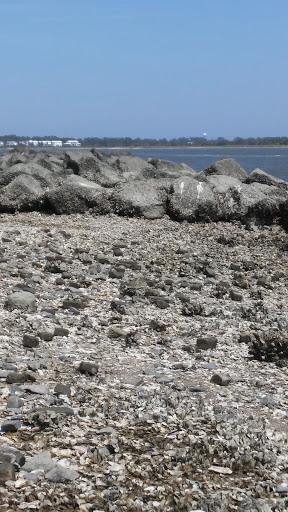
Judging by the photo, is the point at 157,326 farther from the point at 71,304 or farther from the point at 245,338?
the point at 71,304

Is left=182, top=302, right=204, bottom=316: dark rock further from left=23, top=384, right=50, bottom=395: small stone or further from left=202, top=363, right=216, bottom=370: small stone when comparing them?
left=23, top=384, right=50, bottom=395: small stone

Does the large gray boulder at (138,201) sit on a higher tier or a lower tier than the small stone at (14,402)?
higher

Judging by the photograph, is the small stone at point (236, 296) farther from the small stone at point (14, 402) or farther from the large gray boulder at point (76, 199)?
the large gray boulder at point (76, 199)

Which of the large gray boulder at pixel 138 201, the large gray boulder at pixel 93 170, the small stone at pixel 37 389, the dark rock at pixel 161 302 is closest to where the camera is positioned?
the small stone at pixel 37 389

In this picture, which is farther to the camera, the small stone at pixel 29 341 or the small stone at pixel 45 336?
the small stone at pixel 45 336

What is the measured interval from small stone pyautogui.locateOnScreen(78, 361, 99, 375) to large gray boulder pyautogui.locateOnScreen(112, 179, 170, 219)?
1287cm

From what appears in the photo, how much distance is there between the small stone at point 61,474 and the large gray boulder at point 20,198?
15.6m

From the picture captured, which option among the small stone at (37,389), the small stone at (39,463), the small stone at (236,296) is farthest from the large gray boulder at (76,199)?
the small stone at (39,463)

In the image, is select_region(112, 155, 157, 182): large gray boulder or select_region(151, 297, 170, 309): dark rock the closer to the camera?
select_region(151, 297, 170, 309): dark rock

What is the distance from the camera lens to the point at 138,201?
19.8 metres

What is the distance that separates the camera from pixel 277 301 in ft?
37.2

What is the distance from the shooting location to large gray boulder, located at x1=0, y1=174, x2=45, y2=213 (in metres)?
19.9

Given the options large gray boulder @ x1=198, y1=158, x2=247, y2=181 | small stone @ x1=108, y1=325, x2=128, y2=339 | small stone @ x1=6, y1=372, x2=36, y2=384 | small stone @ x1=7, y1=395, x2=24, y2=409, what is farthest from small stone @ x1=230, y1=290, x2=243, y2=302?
large gray boulder @ x1=198, y1=158, x2=247, y2=181

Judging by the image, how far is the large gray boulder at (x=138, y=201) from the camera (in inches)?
776
